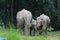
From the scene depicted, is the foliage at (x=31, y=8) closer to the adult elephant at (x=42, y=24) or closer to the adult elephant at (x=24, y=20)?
the adult elephant at (x=24, y=20)

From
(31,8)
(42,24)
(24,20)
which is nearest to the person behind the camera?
(42,24)

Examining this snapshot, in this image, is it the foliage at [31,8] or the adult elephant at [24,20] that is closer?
the adult elephant at [24,20]

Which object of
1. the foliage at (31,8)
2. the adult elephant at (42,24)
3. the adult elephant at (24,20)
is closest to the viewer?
the adult elephant at (42,24)

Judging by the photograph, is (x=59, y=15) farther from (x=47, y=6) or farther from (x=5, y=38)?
(x=5, y=38)

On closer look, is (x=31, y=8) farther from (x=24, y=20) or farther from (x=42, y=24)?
(x=42, y=24)

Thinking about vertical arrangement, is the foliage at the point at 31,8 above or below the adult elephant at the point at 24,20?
above

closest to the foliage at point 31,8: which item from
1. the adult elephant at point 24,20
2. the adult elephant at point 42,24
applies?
the adult elephant at point 24,20

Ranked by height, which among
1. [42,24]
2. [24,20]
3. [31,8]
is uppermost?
[31,8]

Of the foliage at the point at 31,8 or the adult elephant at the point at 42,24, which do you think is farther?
the foliage at the point at 31,8

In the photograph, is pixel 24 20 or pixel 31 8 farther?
pixel 31 8

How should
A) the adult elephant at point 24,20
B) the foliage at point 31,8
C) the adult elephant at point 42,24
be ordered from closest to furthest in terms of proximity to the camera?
the adult elephant at point 42,24
the adult elephant at point 24,20
the foliage at point 31,8

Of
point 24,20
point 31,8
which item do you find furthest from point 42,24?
point 31,8

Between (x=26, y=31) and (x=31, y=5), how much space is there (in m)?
8.77

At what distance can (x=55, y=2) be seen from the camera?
24.2 m
